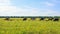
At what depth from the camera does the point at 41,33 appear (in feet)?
45.9

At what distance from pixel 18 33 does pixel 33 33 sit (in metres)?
1.14

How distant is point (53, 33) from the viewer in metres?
14.2

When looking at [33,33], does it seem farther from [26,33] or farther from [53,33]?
[53,33]

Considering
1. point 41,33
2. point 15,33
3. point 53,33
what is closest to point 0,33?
point 15,33

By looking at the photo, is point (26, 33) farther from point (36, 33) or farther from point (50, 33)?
point (50, 33)

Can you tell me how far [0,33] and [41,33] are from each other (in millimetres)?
3130

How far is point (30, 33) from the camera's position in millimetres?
13891

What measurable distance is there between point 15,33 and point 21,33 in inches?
18.1

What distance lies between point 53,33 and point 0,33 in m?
4.11

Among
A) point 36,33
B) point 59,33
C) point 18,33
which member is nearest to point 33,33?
point 36,33

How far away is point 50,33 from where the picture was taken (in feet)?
46.2

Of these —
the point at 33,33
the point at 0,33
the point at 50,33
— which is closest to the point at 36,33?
the point at 33,33

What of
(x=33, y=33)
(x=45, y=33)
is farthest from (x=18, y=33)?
(x=45, y=33)

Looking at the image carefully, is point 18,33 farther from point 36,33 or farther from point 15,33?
point 36,33
